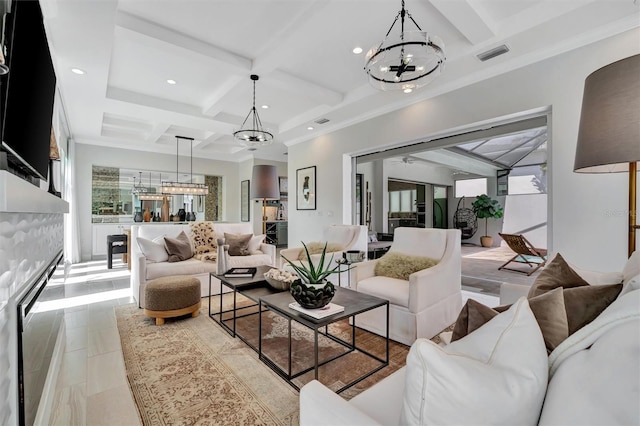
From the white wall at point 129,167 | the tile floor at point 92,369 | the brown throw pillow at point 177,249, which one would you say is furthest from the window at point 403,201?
the white wall at point 129,167

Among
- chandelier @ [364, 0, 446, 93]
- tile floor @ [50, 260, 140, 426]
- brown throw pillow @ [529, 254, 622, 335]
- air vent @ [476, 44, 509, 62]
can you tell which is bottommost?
tile floor @ [50, 260, 140, 426]

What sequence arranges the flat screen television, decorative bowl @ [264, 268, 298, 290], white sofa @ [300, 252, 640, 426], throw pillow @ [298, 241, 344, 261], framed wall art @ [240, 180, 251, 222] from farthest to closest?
framed wall art @ [240, 180, 251, 222]
throw pillow @ [298, 241, 344, 261]
decorative bowl @ [264, 268, 298, 290]
the flat screen television
white sofa @ [300, 252, 640, 426]

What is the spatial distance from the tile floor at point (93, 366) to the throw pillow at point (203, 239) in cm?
101

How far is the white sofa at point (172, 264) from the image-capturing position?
11.3ft

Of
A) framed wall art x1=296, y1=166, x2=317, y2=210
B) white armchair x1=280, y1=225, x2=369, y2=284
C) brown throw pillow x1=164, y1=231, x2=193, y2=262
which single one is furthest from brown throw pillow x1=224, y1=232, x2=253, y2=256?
framed wall art x1=296, y1=166, x2=317, y2=210

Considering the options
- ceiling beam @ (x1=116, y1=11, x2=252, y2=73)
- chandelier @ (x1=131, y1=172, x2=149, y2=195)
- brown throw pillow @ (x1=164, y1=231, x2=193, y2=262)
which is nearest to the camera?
ceiling beam @ (x1=116, y1=11, x2=252, y2=73)

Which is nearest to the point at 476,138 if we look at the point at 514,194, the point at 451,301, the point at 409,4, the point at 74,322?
the point at 514,194

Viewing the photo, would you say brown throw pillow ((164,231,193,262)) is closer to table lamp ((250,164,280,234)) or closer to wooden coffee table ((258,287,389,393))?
table lamp ((250,164,280,234))

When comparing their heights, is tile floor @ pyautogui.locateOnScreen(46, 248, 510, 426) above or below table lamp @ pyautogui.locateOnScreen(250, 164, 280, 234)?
below

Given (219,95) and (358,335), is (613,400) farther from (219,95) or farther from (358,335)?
(219,95)

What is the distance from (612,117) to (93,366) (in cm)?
363

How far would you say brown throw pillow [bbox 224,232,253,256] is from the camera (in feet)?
13.9

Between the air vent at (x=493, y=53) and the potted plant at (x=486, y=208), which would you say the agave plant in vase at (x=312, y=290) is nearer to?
the air vent at (x=493, y=53)

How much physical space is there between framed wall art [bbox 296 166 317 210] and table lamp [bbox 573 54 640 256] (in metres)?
4.47
